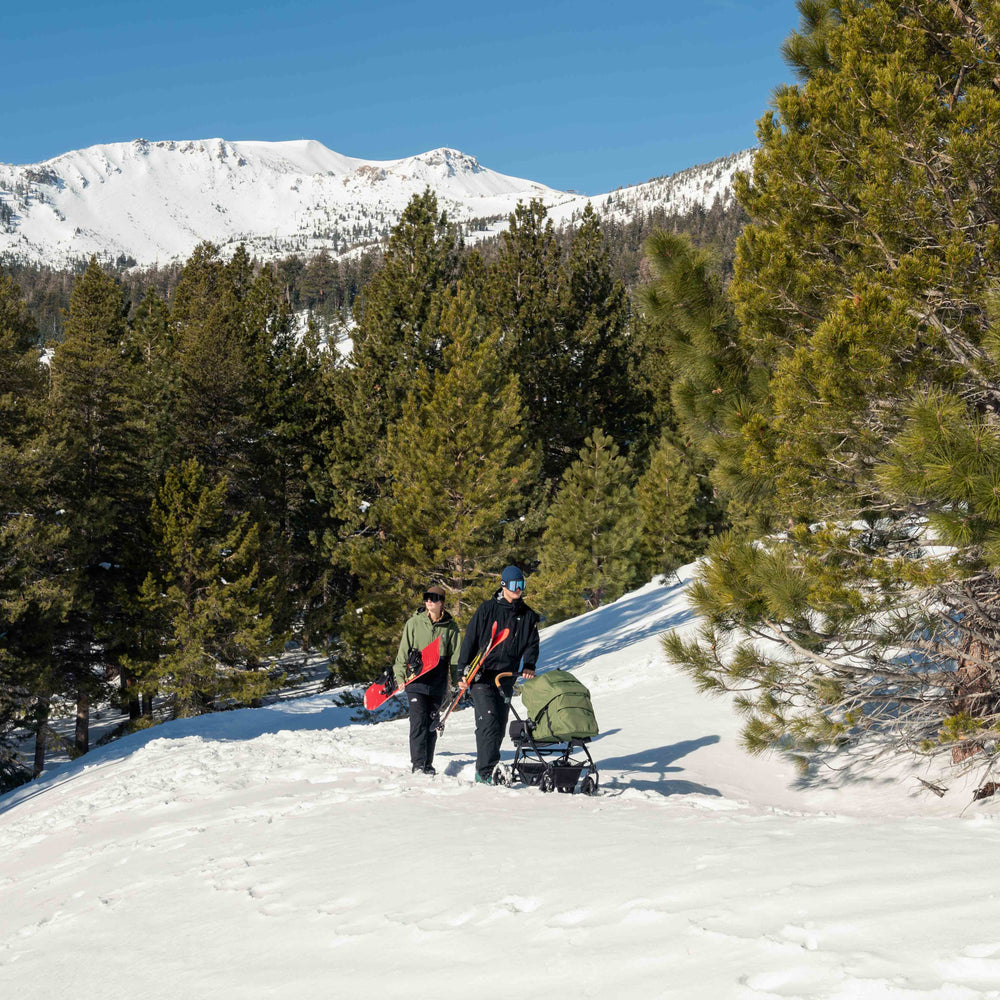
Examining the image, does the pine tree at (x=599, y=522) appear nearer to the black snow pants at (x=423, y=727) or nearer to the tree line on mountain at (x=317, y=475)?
the tree line on mountain at (x=317, y=475)

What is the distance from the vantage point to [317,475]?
28.4 metres

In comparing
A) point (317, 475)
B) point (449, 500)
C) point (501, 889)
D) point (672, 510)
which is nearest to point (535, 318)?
point (672, 510)

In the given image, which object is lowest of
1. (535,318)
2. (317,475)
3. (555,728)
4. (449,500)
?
(555,728)

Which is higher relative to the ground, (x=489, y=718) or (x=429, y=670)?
(x=429, y=670)

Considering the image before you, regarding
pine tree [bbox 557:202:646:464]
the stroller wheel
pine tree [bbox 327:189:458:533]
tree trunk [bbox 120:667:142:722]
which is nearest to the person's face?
the stroller wheel

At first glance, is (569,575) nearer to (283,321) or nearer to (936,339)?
(936,339)

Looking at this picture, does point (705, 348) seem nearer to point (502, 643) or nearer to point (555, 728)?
point (502, 643)

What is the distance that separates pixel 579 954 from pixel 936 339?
4934mm

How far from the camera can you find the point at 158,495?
75.6 ft

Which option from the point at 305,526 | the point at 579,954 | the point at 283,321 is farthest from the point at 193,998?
the point at 283,321

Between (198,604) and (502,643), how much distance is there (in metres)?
17.5

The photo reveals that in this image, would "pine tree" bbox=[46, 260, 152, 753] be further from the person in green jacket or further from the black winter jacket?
the black winter jacket

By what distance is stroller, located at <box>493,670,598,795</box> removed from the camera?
683 cm

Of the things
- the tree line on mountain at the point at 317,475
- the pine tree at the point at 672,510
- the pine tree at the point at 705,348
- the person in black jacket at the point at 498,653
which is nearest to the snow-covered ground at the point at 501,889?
the person in black jacket at the point at 498,653
